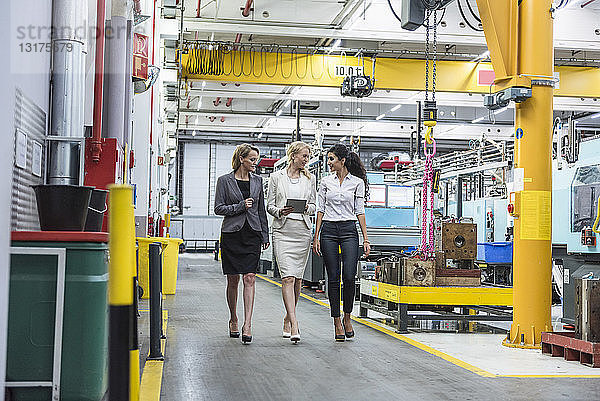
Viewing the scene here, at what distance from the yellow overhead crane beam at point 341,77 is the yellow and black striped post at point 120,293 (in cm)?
1278

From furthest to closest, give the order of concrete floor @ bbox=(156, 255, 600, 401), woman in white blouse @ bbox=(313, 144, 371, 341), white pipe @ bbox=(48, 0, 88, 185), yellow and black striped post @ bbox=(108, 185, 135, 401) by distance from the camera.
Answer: woman in white blouse @ bbox=(313, 144, 371, 341) < white pipe @ bbox=(48, 0, 88, 185) < concrete floor @ bbox=(156, 255, 600, 401) < yellow and black striped post @ bbox=(108, 185, 135, 401)

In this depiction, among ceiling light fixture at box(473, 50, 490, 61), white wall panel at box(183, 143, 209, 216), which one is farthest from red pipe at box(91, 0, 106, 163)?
white wall panel at box(183, 143, 209, 216)

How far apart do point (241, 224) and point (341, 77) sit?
9054 millimetres

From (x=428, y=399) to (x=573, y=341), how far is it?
194 cm

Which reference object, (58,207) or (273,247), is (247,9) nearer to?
(273,247)

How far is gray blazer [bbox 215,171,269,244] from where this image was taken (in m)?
6.21

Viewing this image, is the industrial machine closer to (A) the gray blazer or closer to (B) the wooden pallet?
(B) the wooden pallet

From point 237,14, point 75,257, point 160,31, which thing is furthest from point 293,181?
point 237,14

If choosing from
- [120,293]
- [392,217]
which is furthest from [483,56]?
[120,293]

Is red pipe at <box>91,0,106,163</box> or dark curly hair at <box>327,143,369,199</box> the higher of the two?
red pipe at <box>91,0,106,163</box>

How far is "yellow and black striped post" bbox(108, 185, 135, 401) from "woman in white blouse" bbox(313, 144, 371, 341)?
4.40 m

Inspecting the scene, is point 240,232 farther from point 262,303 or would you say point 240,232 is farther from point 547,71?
point 262,303

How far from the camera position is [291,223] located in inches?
245

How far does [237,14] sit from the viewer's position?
42.0 feet
